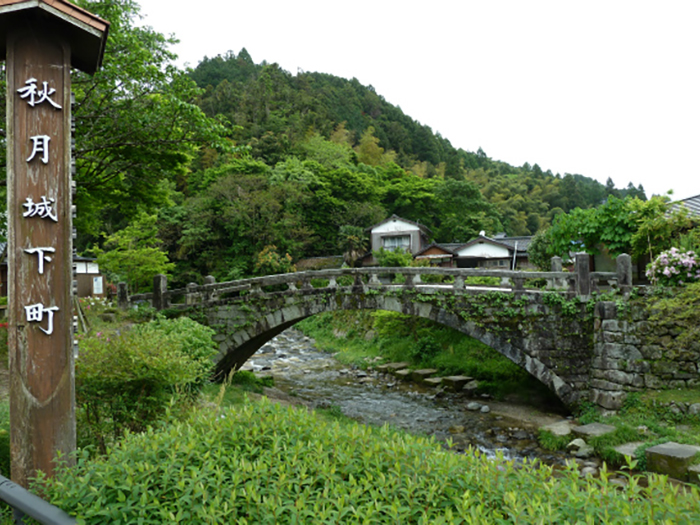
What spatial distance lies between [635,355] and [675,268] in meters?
2.23

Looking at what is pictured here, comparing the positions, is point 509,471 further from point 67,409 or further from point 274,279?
point 274,279

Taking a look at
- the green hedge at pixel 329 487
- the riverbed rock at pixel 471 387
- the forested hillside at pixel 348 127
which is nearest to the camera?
the green hedge at pixel 329 487

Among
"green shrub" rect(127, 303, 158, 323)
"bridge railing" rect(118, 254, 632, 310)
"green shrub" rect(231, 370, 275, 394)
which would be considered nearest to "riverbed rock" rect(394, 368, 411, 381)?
"bridge railing" rect(118, 254, 632, 310)

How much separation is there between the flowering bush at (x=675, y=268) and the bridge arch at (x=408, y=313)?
7.71 feet

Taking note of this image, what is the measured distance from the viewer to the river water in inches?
475

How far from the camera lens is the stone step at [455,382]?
17156 mm

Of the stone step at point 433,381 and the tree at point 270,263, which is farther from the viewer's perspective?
the tree at point 270,263

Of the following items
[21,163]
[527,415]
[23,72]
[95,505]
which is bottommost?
[527,415]

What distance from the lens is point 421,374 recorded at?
18.8m

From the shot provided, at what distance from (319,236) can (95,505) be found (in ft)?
107

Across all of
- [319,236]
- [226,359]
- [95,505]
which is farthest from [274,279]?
[319,236]

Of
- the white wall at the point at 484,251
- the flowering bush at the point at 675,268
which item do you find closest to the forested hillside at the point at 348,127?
the white wall at the point at 484,251

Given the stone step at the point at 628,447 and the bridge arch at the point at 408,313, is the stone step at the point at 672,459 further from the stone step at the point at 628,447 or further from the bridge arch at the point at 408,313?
the bridge arch at the point at 408,313

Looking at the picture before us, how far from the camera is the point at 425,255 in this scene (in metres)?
34.5
